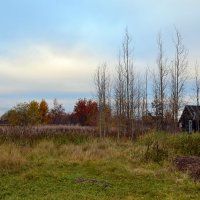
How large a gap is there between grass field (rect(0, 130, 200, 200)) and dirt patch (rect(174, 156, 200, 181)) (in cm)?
23

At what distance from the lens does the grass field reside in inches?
371

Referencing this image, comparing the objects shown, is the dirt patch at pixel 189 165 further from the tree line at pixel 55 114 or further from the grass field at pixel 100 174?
the tree line at pixel 55 114

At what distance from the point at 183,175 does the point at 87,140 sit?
12.1 m

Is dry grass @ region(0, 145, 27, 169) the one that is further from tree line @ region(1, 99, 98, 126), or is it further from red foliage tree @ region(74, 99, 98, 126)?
red foliage tree @ region(74, 99, 98, 126)

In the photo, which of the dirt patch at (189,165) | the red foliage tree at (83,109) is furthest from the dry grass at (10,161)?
the red foliage tree at (83,109)

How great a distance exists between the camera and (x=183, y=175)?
11.7 metres

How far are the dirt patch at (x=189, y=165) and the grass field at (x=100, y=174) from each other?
0.77 feet

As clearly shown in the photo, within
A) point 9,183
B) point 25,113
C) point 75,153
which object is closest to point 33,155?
point 75,153

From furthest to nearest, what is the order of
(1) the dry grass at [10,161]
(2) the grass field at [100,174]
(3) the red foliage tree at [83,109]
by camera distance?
(3) the red foliage tree at [83,109] → (1) the dry grass at [10,161] → (2) the grass field at [100,174]

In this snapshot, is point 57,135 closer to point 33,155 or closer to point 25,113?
point 33,155

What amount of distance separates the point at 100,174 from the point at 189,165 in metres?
2.77

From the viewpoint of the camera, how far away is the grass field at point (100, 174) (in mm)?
9430

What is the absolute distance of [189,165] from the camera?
12812mm

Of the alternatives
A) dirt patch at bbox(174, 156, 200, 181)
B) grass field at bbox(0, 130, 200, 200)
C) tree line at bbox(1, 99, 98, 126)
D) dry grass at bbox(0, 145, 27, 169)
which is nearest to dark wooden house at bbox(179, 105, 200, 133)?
tree line at bbox(1, 99, 98, 126)
